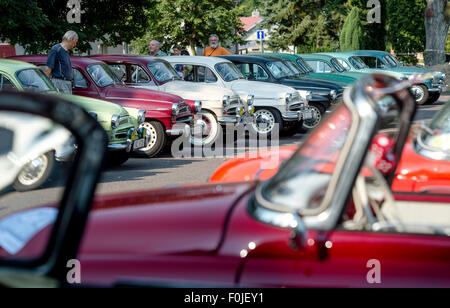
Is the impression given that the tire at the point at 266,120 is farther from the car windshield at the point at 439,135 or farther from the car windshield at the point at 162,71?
the car windshield at the point at 439,135

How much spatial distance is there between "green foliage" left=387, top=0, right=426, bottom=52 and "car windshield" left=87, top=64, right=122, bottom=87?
3558cm

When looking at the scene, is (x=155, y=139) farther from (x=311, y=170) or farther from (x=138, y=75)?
(x=311, y=170)

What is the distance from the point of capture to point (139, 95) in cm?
1233

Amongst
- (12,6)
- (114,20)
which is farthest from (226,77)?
(114,20)

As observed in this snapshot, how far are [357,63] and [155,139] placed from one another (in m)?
12.3

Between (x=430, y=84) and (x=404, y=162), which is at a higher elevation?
(x=404, y=162)

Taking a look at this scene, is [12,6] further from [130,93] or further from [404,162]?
[404,162]

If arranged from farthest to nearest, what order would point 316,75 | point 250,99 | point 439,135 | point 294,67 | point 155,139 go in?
point 316,75
point 294,67
point 250,99
point 155,139
point 439,135

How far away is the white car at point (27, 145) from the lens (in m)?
2.10

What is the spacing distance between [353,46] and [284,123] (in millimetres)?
28129

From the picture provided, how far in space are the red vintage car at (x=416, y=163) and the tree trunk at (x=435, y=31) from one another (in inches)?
1053

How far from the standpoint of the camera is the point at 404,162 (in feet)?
16.4

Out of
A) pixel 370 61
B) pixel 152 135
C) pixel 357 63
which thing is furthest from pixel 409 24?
pixel 152 135

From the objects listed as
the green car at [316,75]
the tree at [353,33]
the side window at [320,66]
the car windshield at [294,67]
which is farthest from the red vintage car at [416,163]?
the tree at [353,33]
